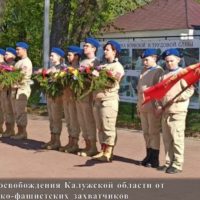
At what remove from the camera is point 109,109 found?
928 centimetres

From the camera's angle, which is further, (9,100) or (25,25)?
(25,25)

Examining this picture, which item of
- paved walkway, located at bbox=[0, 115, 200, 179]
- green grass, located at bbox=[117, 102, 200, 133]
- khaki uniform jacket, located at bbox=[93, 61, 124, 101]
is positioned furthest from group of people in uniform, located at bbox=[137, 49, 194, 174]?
green grass, located at bbox=[117, 102, 200, 133]

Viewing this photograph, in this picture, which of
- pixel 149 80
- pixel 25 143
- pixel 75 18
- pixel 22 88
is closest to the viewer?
pixel 149 80

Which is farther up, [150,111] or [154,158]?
[150,111]

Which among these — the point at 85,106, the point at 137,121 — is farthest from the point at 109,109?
the point at 137,121

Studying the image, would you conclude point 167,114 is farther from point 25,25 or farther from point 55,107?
point 25,25

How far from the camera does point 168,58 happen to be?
27.6 feet

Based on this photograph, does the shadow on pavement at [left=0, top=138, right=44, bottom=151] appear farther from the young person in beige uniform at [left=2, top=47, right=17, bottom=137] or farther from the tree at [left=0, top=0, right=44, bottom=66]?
the tree at [left=0, top=0, right=44, bottom=66]

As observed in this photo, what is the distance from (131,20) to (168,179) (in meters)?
39.6

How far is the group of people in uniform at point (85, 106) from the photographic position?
30.4ft

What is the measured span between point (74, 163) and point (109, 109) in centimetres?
103

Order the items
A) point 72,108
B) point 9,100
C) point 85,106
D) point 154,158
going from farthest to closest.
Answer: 1. point 9,100
2. point 72,108
3. point 85,106
4. point 154,158
